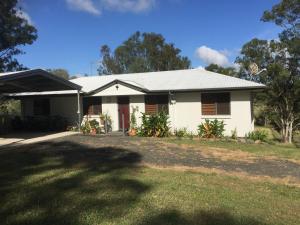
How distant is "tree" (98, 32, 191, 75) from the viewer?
5347cm

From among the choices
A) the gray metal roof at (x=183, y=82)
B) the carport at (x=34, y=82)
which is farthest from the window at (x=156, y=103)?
the carport at (x=34, y=82)

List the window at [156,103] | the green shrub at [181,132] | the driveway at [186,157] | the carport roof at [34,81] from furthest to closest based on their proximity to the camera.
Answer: the window at [156,103], the green shrub at [181,132], the carport roof at [34,81], the driveway at [186,157]

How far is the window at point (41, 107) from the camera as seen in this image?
2356cm

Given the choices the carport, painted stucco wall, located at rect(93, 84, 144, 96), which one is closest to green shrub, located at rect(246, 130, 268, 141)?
painted stucco wall, located at rect(93, 84, 144, 96)

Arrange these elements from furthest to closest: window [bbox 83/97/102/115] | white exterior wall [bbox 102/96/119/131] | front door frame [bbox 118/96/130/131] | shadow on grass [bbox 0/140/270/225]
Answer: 1. window [bbox 83/97/102/115]
2. white exterior wall [bbox 102/96/119/131]
3. front door frame [bbox 118/96/130/131]
4. shadow on grass [bbox 0/140/270/225]

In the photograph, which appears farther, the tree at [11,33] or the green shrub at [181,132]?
the tree at [11,33]

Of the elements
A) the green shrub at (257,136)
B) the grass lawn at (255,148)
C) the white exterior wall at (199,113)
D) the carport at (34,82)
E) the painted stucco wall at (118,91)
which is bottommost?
the grass lawn at (255,148)

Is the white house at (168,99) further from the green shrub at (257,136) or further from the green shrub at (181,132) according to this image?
the green shrub at (257,136)

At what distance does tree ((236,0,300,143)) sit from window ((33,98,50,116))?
538 inches

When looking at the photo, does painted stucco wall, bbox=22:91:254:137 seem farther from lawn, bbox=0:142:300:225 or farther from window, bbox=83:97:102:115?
lawn, bbox=0:142:300:225

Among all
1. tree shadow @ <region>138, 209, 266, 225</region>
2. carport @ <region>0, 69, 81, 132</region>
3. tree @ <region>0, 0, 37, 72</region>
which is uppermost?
tree @ <region>0, 0, 37, 72</region>

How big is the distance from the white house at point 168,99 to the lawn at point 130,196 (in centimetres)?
885

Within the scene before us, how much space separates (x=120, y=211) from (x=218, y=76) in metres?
15.7

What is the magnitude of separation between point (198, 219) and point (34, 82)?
14553 millimetres
